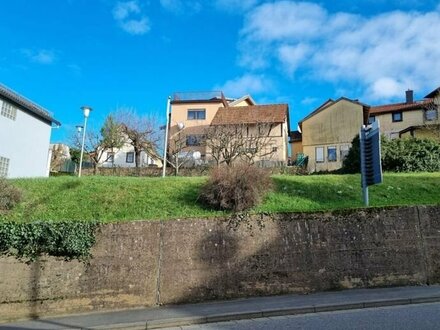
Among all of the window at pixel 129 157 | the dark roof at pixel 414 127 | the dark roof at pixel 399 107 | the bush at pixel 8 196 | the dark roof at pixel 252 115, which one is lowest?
the bush at pixel 8 196

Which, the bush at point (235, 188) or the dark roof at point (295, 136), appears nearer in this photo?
the bush at point (235, 188)

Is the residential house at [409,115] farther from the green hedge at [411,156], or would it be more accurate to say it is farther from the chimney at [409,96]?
the green hedge at [411,156]

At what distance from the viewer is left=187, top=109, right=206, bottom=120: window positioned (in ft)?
151

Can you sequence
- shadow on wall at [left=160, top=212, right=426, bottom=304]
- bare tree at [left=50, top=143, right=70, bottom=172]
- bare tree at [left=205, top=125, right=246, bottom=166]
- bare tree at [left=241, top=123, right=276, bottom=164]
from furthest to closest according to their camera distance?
1. bare tree at [left=50, top=143, right=70, bottom=172]
2. bare tree at [left=241, top=123, right=276, bottom=164]
3. bare tree at [left=205, top=125, right=246, bottom=166]
4. shadow on wall at [left=160, top=212, right=426, bottom=304]

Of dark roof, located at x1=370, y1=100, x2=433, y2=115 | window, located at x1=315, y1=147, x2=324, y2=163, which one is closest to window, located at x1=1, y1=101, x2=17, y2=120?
window, located at x1=315, y1=147, x2=324, y2=163

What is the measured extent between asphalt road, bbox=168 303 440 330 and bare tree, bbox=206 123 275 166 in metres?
18.9

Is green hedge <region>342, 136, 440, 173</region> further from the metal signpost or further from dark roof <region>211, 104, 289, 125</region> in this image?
dark roof <region>211, 104, 289, 125</region>

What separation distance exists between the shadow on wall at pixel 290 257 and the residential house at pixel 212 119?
27.3m

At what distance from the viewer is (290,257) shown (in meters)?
11.9

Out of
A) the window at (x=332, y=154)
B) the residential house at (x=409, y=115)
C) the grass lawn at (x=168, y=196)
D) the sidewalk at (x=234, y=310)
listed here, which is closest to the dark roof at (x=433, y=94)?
the residential house at (x=409, y=115)

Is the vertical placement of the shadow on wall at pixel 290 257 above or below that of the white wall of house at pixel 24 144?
below

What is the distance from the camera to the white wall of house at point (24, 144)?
26.2 m

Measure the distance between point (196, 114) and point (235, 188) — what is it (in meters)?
33.6

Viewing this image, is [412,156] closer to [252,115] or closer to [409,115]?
[252,115]
